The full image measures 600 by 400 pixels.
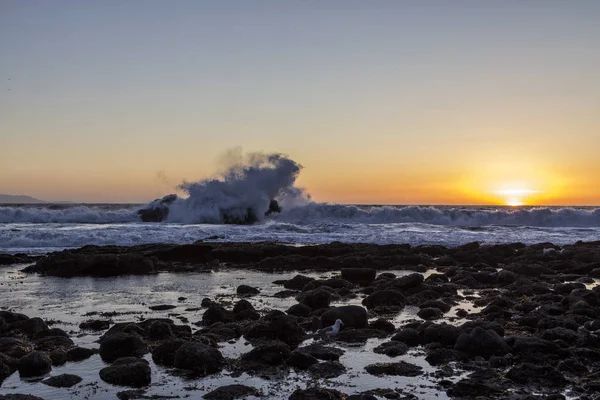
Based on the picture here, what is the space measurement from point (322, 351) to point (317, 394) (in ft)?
6.54

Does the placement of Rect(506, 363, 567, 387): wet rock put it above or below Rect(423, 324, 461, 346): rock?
below

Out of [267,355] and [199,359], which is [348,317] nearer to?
[267,355]

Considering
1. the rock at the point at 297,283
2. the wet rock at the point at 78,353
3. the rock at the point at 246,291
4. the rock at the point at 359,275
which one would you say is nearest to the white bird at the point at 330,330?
the wet rock at the point at 78,353

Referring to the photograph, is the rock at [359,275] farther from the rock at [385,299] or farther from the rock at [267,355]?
the rock at [267,355]

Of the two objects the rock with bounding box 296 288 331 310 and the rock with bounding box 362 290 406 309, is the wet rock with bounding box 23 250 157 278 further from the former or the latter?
the rock with bounding box 362 290 406 309

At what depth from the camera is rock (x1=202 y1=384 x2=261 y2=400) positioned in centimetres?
690

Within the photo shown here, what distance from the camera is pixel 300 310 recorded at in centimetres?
1194

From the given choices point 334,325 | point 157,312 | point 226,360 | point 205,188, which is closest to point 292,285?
point 157,312

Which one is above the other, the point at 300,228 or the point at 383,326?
the point at 300,228

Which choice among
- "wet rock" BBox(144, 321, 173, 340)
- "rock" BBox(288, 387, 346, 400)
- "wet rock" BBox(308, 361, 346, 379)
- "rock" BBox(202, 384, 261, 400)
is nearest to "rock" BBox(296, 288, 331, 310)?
"wet rock" BBox(144, 321, 173, 340)

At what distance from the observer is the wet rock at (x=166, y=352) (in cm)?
839

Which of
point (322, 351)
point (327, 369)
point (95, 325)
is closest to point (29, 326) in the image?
point (95, 325)

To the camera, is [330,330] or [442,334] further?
[330,330]

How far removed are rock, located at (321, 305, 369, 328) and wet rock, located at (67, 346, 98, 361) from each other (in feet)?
13.6
